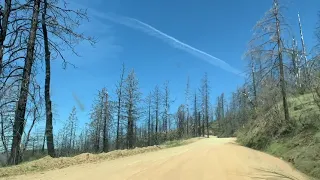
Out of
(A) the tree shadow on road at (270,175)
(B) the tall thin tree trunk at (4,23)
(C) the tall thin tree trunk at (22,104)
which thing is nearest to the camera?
(B) the tall thin tree trunk at (4,23)

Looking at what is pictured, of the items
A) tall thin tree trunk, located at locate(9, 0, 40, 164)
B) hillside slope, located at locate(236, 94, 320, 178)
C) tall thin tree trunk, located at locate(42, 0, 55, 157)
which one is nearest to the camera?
hillside slope, located at locate(236, 94, 320, 178)

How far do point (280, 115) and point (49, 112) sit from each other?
490 inches

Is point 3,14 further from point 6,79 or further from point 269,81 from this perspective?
point 269,81

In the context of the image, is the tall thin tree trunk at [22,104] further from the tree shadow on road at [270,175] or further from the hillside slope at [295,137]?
the hillside slope at [295,137]

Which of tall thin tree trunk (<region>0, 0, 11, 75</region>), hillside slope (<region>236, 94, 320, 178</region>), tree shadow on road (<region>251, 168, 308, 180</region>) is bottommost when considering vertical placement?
tree shadow on road (<region>251, 168, 308, 180</region>)

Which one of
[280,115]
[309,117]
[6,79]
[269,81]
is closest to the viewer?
[6,79]

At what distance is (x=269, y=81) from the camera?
21.4 m

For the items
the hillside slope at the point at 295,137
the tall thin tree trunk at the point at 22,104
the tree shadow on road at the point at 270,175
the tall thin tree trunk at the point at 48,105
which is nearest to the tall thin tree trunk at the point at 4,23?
the tall thin tree trunk at the point at 22,104

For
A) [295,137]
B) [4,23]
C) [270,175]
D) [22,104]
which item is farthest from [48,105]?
[295,137]

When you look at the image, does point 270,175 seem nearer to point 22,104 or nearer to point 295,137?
point 295,137

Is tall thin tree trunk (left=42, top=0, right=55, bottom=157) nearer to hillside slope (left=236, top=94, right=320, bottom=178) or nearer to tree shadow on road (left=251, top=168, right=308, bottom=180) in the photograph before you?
tree shadow on road (left=251, top=168, right=308, bottom=180)

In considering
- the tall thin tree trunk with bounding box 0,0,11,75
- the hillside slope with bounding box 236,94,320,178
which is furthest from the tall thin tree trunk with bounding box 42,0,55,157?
the hillside slope with bounding box 236,94,320,178

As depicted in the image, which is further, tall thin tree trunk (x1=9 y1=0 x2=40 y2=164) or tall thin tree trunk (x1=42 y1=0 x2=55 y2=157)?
tall thin tree trunk (x1=42 y1=0 x2=55 y2=157)

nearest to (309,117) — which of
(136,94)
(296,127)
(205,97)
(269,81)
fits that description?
(296,127)
